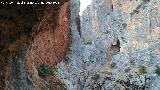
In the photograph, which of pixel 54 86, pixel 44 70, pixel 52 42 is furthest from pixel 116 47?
pixel 54 86

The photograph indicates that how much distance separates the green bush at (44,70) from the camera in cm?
2250

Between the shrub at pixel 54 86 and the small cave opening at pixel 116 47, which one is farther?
the small cave opening at pixel 116 47

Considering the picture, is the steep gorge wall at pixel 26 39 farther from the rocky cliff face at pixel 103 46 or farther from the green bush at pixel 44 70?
the green bush at pixel 44 70

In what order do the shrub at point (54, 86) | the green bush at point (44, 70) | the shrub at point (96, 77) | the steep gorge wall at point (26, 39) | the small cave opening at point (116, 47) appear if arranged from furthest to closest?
the small cave opening at point (116, 47)
the shrub at point (96, 77)
the green bush at point (44, 70)
the shrub at point (54, 86)
the steep gorge wall at point (26, 39)

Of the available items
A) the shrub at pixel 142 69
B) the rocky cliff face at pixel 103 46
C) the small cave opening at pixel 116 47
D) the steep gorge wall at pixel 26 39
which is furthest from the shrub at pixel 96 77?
the steep gorge wall at pixel 26 39

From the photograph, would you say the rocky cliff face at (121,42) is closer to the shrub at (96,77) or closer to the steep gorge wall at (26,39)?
the shrub at (96,77)

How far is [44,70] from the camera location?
22703 mm

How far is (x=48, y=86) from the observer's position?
21688 mm

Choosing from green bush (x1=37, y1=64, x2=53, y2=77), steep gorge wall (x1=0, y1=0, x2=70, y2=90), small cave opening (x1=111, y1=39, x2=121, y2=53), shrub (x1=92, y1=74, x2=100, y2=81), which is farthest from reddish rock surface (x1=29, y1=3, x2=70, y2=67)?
small cave opening (x1=111, y1=39, x2=121, y2=53)

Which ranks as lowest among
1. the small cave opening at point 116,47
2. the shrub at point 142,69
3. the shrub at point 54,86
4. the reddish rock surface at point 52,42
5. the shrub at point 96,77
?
the shrub at point 96,77

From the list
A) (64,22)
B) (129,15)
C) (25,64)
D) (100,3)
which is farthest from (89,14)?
(25,64)

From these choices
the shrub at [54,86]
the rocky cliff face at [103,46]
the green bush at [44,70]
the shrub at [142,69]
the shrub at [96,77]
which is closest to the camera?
the shrub at [54,86]

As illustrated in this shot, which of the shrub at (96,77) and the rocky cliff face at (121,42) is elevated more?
the rocky cliff face at (121,42)

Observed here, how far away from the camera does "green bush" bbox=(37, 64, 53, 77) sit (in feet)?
73.8
